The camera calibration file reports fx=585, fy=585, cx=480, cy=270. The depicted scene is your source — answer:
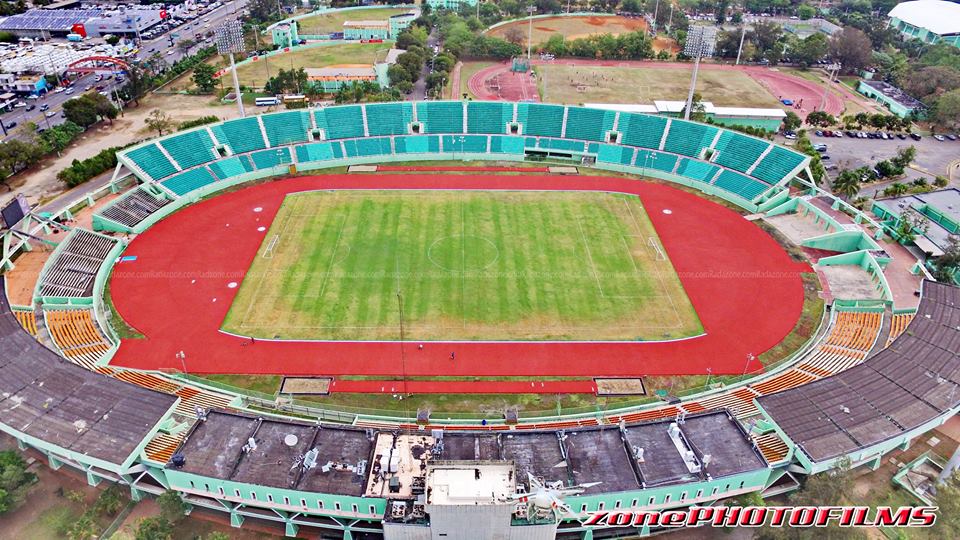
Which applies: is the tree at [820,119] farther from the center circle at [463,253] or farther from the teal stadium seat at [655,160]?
the center circle at [463,253]

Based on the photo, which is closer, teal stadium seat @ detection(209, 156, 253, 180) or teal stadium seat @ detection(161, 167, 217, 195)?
teal stadium seat @ detection(161, 167, 217, 195)

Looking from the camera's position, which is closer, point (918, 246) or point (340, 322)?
point (340, 322)

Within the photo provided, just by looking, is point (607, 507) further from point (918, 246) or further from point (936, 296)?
point (918, 246)

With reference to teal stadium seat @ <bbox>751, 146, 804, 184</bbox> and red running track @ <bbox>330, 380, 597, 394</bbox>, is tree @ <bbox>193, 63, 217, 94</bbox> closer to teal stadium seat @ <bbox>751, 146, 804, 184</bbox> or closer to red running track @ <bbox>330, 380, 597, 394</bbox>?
red running track @ <bbox>330, 380, 597, 394</bbox>

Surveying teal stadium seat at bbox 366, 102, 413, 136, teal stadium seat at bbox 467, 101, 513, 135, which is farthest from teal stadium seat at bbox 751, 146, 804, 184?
teal stadium seat at bbox 366, 102, 413, 136

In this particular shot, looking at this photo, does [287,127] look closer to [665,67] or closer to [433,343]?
[433,343]

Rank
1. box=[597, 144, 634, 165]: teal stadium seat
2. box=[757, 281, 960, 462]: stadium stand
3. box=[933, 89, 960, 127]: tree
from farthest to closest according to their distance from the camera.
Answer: box=[933, 89, 960, 127]: tree
box=[597, 144, 634, 165]: teal stadium seat
box=[757, 281, 960, 462]: stadium stand

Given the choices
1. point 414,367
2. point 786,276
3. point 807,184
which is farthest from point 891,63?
point 414,367

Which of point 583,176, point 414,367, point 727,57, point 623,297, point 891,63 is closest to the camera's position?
point 414,367
